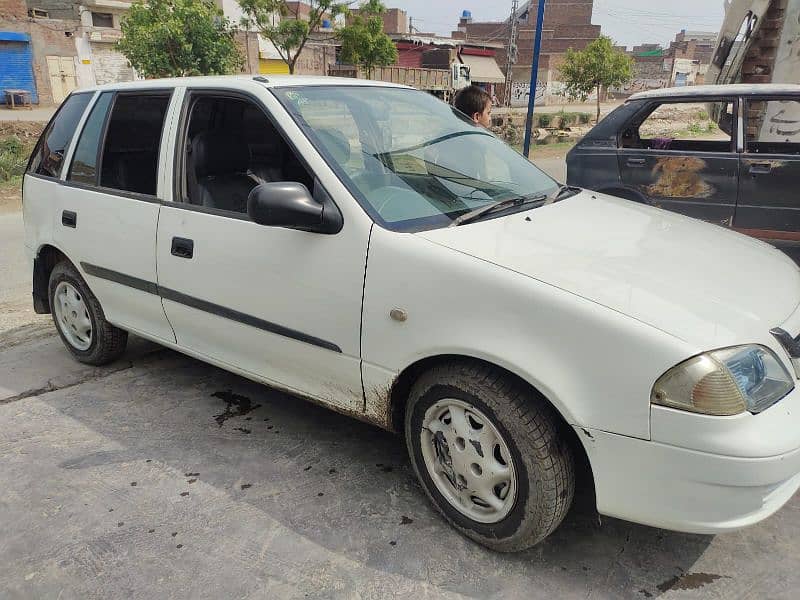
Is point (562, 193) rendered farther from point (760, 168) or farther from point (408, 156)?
point (760, 168)

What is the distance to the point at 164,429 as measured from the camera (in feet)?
11.0

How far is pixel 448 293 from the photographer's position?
225cm

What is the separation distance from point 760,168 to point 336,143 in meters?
4.25

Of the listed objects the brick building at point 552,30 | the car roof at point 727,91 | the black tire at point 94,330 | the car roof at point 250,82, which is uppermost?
the brick building at point 552,30

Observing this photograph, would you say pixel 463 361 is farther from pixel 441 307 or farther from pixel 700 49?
pixel 700 49

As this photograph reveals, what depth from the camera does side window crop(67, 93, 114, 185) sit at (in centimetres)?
372

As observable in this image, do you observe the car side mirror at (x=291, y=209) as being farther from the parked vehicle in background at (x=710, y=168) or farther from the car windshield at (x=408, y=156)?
the parked vehicle in background at (x=710, y=168)

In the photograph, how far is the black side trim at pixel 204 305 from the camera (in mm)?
2727

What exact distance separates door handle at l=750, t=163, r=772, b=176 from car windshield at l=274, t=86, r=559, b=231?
2.99m

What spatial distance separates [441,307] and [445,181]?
0.82 metres

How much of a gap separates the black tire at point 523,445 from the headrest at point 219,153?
1728mm

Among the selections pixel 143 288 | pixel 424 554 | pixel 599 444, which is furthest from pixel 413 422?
pixel 143 288

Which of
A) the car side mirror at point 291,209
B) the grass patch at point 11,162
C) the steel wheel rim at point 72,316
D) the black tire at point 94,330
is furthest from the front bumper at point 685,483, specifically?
the grass patch at point 11,162

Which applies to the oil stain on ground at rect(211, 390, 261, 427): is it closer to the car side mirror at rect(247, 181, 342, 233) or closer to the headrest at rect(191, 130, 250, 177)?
the headrest at rect(191, 130, 250, 177)
